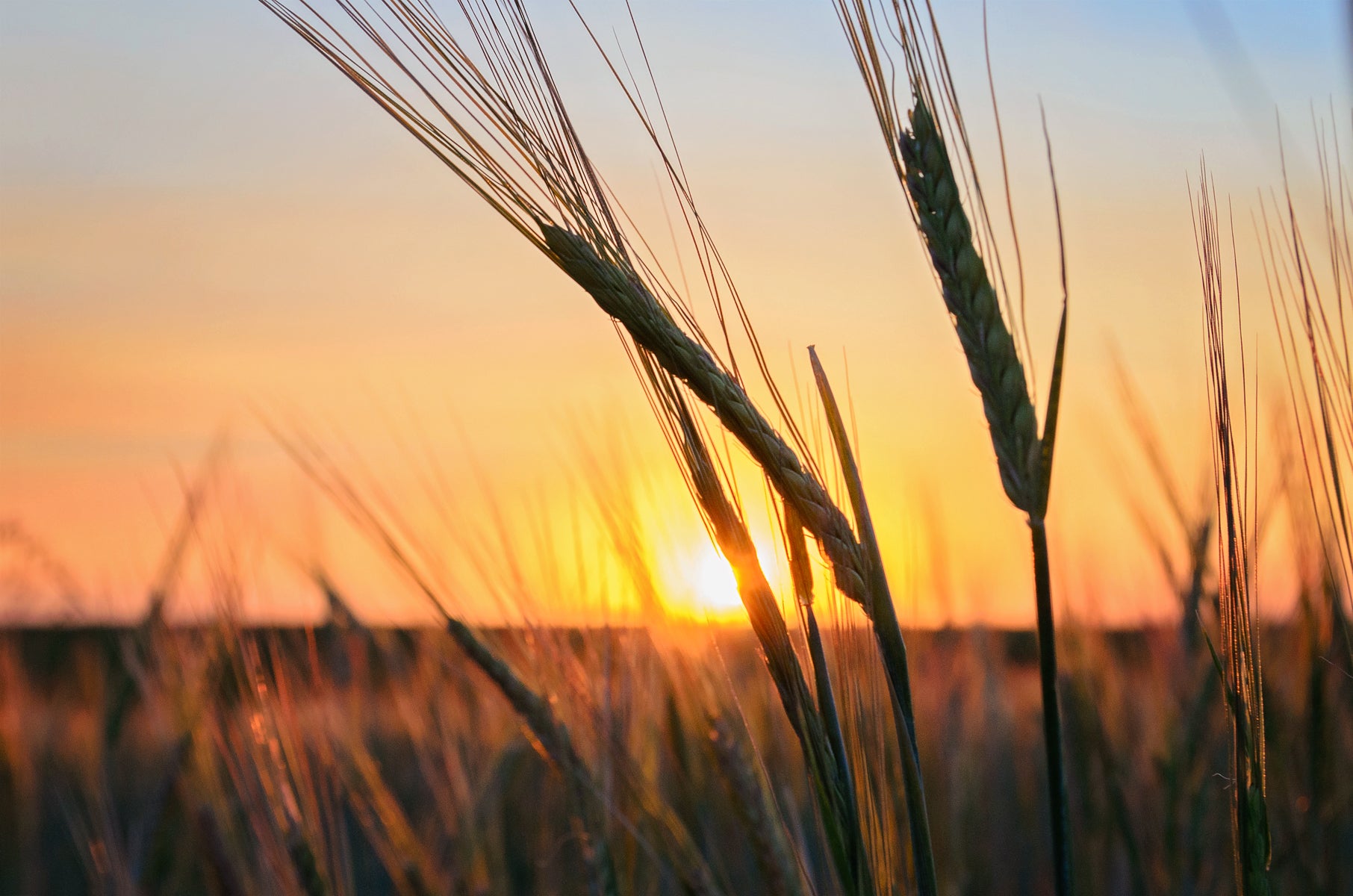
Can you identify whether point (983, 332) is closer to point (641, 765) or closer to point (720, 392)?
point (720, 392)

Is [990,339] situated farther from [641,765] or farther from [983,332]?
[641,765]

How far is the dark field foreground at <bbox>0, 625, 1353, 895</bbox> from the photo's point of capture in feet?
3.84

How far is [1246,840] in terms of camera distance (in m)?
0.84

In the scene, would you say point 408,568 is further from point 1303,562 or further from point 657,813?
point 1303,562

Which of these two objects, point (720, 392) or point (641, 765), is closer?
point (720, 392)

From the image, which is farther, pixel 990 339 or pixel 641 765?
pixel 641 765

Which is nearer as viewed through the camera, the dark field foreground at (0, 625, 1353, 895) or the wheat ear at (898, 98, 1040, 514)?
the wheat ear at (898, 98, 1040, 514)

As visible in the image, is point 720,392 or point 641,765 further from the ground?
point 720,392

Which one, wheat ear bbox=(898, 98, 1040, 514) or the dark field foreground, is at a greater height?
wheat ear bbox=(898, 98, 1040, 514)

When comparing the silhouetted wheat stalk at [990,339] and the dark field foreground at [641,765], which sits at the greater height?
the silhouetted wheat stalk at [990,339]

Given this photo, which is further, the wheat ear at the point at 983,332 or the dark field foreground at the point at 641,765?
the dark field foreground at the point at 641,765

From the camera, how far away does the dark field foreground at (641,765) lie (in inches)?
46.1

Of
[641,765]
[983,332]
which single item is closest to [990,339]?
[983,332]

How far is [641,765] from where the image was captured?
1437 millimetres
